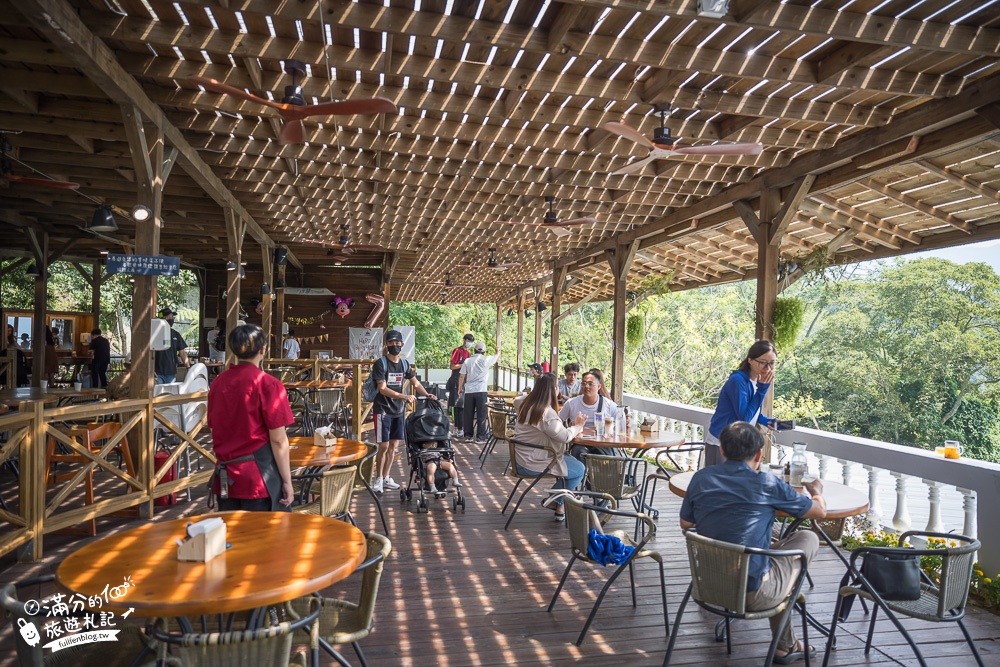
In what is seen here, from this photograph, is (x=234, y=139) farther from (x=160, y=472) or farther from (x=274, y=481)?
(x=274, y=481)

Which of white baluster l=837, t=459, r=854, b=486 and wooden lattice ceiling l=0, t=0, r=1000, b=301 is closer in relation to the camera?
wooden lattice ceiling l=0, t=0, r=1000, b=301

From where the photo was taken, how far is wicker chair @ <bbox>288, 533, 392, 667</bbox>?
2305 millimetres

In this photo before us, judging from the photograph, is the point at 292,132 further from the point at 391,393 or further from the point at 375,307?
the point at 375,307

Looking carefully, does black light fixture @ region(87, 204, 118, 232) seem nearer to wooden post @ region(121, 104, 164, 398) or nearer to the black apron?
wooden post @ region(121, 104, 164, 398)

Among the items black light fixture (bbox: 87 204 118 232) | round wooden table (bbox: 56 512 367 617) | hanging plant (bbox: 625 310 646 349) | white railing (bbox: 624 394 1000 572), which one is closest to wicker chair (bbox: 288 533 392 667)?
round wooden table (bbox: 56 512 367 617)

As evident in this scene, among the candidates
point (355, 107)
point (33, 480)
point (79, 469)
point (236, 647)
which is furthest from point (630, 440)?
point (79, 469)

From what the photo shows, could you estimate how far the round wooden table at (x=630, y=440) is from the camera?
4.96 meters

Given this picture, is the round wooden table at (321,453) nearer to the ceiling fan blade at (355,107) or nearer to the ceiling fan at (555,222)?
the ceiling fan blade at (355,107)

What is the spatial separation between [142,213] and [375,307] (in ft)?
36.4

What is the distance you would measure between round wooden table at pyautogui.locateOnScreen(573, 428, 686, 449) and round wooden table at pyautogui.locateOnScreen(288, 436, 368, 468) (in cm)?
176

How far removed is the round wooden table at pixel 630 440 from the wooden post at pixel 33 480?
3799 mm

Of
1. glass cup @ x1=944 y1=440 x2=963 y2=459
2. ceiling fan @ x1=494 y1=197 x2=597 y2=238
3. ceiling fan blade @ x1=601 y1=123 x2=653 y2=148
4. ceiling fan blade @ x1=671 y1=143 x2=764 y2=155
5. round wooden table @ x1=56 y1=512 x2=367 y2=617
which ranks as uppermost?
ceiling fan @ x1=494 y1=197 x2=597 y2=238

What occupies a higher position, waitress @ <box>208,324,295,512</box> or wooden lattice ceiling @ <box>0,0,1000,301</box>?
wooden lattice ceiling @ <box>0,0,1000,301</box>

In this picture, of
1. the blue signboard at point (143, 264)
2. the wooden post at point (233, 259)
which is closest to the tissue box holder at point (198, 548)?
the blue signboard at point (143, 264)
